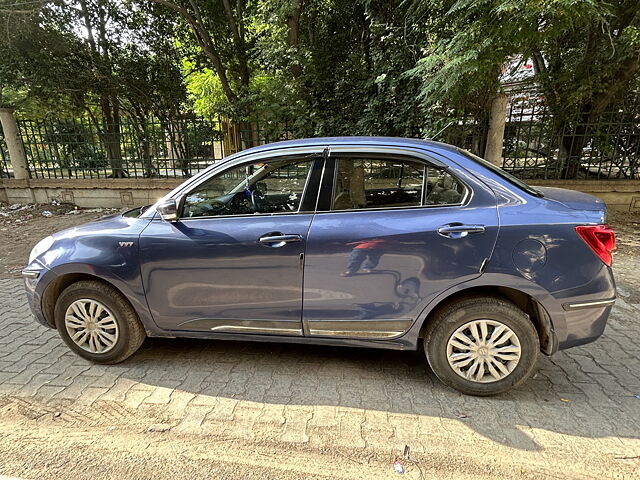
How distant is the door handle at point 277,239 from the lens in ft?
8.00

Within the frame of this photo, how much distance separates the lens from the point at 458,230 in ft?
7.47

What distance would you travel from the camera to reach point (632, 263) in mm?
5016

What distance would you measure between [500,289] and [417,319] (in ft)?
1.92

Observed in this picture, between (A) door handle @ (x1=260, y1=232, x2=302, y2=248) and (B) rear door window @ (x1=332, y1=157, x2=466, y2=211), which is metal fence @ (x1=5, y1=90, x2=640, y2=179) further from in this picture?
(A) door handle @ (x1=260, y1=232, x2=302, y2=248)

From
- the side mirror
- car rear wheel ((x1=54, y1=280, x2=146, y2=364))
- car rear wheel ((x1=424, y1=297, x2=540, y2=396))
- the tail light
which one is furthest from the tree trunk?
the tail light

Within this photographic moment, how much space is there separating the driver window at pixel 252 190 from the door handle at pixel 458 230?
99 cm

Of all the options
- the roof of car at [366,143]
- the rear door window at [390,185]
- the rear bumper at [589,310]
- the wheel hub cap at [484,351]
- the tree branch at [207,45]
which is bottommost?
the wheel hub cap at [484,351]

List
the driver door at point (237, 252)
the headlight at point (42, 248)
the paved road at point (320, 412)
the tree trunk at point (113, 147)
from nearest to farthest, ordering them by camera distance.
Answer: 1. the paved road at point (320, 412)
2. the driver door at point (237, 252)
3. the headlight at point (42, 248)
4. the tree trunk at point (113, 147)

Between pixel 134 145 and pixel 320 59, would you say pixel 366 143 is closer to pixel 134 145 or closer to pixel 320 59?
pixel 320 59

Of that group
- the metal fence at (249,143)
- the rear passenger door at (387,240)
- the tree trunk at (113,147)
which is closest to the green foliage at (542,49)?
the metal fence at (249,143)

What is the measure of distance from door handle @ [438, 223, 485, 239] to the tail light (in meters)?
0.58

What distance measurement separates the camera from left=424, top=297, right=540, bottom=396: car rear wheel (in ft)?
7.71

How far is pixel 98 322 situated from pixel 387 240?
2.28m

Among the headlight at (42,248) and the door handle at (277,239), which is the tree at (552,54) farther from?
the headlight at (42,248)
